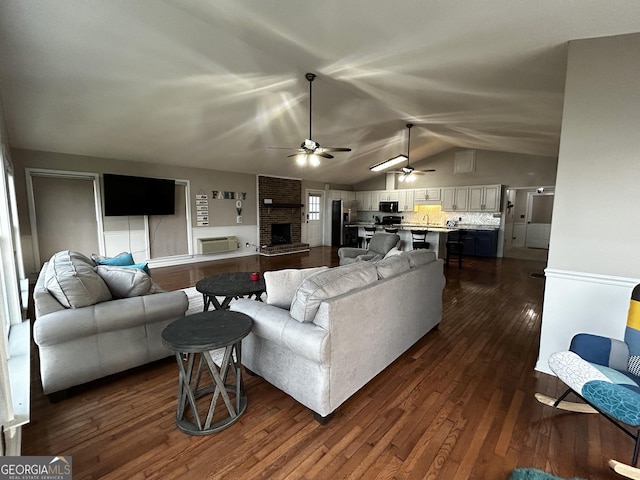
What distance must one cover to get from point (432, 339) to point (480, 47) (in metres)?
Result: 2.72

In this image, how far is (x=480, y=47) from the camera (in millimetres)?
2275

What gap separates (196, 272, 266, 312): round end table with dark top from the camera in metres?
2.79

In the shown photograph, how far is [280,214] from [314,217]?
149cm

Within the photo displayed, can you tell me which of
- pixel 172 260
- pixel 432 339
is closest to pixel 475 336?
pixel 432 339

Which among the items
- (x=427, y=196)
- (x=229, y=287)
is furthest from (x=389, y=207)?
(x=229, y=287)

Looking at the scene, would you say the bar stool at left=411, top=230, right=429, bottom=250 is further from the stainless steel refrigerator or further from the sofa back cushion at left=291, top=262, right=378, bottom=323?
the sofa back cushion at left=291, top=262, right=378, bottom=323

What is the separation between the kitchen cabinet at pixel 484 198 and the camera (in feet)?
25.8

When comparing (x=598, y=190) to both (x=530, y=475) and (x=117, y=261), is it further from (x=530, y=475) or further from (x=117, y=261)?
(x=117, y=261)

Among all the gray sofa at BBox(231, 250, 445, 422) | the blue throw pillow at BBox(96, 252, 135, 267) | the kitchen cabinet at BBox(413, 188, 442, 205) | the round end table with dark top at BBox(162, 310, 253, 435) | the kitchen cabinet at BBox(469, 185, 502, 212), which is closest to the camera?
the round end table with dark top at BBox(162, 310, 253, 435)

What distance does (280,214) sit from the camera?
8.72 metres

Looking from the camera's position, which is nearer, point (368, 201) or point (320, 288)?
point (320, 288)

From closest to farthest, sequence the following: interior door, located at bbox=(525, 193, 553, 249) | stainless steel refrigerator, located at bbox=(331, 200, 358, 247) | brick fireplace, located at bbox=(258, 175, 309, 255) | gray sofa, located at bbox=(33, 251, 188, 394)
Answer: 1. gray sofa, located at bbox=(33, 251, 188, 394)
2. brick fireplace, located at bbox=(258, 175, 309, 255)
3. interior door, located at bbox=(525, 193, 553, 249)
4. stainless steel refrigerator, located at bbox=(331, 200, 358, 247)

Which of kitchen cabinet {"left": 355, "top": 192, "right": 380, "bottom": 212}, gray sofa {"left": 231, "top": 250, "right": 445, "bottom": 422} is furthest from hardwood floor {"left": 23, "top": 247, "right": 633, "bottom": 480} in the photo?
kitchen cabinet {"left": 355, "top": 192, "right": 380, "bottom": 212}

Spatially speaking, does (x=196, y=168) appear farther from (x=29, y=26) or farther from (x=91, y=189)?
(x=29, y=26)
